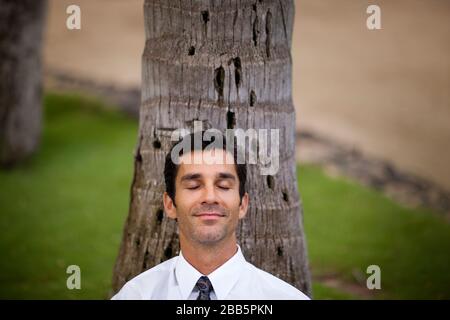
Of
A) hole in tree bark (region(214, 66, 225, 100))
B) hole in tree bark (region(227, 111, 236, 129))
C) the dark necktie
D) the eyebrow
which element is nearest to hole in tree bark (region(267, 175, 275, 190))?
hole in tree bark (region(227, 111, 236, 129))

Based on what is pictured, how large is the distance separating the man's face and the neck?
33 millimetres

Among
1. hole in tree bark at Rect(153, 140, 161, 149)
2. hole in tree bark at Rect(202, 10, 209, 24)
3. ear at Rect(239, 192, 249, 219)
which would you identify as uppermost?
hole in tree bark at Rect(202, 10, 209, 24)

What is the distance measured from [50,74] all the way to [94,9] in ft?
6.88

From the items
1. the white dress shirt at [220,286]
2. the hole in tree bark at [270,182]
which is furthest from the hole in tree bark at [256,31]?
the white dress shirt at [220,286]

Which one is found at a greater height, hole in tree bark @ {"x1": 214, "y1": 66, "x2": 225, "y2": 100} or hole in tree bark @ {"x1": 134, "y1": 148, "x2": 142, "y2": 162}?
hole in tree bark @ {"x1": 214, "y1": 66, "x2": 225, "y2": 100}

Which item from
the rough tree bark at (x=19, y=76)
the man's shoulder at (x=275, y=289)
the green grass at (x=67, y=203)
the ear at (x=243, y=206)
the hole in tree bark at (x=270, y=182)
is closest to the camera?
the man's shoulder at (x=275, y=289)

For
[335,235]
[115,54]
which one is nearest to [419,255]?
[335,235]

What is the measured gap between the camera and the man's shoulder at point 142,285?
368cm

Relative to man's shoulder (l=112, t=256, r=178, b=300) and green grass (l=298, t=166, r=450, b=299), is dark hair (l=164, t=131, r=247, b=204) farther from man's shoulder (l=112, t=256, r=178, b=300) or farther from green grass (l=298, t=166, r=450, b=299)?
green grass (l=298, t=166, r=450, b=299)

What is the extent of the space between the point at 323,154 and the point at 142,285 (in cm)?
533

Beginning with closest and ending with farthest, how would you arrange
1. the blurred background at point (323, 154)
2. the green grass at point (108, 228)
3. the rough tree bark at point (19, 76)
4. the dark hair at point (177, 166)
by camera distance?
1. the dark hair at point (177, 166)
2. the green grass at point (108, 228)
3. the blurred background at point (323, 154)
4. the rough tree bark at point (19, 76)

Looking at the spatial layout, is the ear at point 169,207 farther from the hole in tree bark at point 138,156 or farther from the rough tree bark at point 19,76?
the rough tree bark at point 19,76

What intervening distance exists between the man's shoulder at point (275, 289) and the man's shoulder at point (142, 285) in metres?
0.46

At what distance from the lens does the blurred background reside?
6355mm
